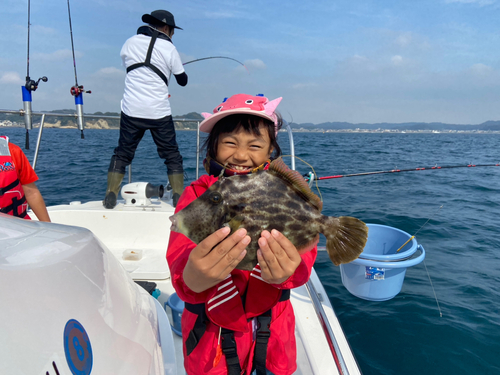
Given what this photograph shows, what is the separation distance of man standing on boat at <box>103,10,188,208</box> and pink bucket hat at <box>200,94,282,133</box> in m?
2.89

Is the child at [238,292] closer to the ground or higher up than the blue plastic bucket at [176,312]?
higher up

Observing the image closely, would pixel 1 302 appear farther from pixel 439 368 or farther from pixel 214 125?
pixel 439 368

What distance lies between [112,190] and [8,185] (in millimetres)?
1725

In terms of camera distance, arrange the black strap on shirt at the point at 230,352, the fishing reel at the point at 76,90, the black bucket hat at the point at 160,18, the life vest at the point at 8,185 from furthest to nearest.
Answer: the fishing reel at the point at 76,90
the black bucket hat at the point at 160,18
the life vest at the point at 8,185
the black strap on shirt at the point at 230,352

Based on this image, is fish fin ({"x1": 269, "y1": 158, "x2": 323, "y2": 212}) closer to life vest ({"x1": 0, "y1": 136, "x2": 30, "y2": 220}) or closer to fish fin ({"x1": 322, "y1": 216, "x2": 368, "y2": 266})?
fish fin ({"x1": 322, "y1": 216, "x2": 368, "y2": 266})

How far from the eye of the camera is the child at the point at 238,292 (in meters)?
1.59

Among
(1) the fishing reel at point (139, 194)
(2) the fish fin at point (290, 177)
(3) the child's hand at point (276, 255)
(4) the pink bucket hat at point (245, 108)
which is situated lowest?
(1) the fishing reel at point (139, 194)

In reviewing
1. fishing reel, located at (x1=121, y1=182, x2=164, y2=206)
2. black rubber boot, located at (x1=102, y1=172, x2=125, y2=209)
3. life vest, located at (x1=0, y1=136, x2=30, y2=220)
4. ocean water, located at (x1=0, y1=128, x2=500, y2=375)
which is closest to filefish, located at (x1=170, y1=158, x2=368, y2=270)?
life vest, located at (x1=0, y1=136, x2=30, y2=220)

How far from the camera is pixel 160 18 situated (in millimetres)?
4238

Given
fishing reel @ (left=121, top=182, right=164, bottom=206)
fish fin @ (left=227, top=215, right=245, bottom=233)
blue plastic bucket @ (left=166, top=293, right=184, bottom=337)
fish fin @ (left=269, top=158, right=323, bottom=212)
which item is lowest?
blue plastic bucket @ (left=166, top=293, right=184, bottom=337)

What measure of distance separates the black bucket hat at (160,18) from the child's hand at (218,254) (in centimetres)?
410

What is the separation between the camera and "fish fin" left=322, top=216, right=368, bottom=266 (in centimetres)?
143

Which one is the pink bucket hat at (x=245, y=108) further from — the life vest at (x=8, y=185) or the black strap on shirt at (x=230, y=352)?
the life vest at (x=8, y=185)

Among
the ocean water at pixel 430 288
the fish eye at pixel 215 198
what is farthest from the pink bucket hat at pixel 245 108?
the ocean water at pixel 430 288
